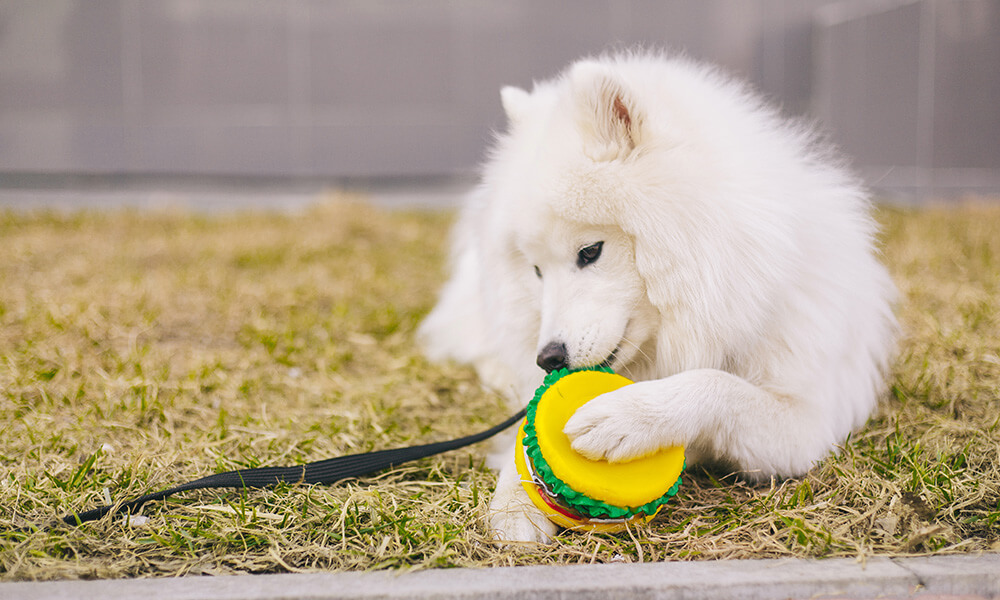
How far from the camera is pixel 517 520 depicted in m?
1.73

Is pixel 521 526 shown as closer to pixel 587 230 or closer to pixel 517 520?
pixel 517 520

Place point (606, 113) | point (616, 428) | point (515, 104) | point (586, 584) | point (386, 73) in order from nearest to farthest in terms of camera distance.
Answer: point (586, 584) < point (616, 428) < point (606, 113) < point (515, 104) < point (386, 73)

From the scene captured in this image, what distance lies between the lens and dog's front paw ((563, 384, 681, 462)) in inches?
64.6

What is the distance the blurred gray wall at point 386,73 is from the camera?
856 centimetres

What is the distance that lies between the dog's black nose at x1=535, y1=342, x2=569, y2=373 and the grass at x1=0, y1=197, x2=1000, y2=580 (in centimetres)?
39

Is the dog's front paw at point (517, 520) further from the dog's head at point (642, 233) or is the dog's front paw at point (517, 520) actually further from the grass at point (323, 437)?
the dog's head at point (642, 233)

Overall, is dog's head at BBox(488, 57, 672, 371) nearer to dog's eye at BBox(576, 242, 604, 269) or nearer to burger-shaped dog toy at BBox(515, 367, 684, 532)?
dog's eye at BBox(576, 242, 604, 269)

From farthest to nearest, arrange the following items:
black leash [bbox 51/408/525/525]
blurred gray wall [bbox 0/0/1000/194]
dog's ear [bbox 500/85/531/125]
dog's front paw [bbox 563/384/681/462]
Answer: blurred gray wall [bbox 0/0/1000/194], dog's ear [bbox 500/85/531/125], black leash [bbox 51/408/525/525], dog's front paw [bbox 563/384/681/462]

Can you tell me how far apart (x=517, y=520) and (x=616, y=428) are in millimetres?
334

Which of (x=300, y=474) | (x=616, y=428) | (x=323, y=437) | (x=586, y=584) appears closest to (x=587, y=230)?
(x=616, y=428)

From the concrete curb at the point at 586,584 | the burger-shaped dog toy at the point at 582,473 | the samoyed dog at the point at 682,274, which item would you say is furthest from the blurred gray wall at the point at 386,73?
the concrete curb at the point at 586,584

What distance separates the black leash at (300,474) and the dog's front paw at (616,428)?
0.53 metres

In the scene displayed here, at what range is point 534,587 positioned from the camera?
4.68 feet

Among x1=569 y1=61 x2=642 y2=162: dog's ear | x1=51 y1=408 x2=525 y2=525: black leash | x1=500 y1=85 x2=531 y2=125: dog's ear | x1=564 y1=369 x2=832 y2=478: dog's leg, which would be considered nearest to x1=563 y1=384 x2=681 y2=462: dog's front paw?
x1=564 y1=369 x2=832 y2=478: dog's leg
